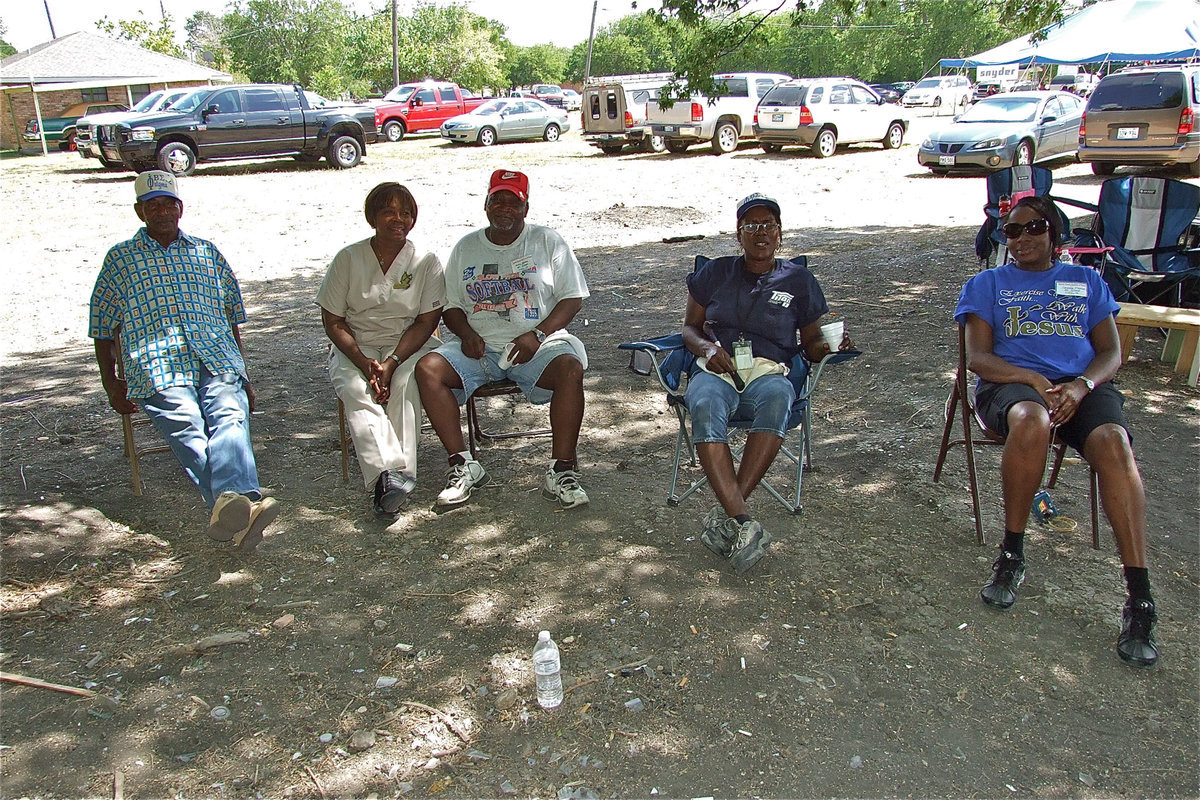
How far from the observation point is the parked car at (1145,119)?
13.6 metres

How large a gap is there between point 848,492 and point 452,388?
6.05ft

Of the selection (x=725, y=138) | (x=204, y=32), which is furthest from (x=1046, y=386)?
(x=204, y=32)

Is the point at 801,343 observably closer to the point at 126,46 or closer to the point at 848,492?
the point at 848,492

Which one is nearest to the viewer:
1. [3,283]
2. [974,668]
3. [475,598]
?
[974,668]

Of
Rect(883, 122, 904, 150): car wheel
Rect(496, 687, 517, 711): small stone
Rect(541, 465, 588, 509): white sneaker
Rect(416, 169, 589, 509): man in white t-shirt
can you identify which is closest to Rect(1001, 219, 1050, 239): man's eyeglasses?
Rect(416, 169, 589, 509): man in white t-shirt

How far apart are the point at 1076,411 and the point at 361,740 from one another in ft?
8.72

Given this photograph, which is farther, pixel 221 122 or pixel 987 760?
pixel 221 122

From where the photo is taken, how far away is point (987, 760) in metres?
2.39

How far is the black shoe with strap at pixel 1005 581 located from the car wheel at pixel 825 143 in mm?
16475

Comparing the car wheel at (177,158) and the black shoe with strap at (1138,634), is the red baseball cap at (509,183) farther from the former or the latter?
the car wheel at (177,158)

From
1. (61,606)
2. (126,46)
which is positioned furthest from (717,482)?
(126,46)

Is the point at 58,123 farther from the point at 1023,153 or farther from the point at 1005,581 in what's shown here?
the point at 1005,581

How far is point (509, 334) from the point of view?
4.26 m

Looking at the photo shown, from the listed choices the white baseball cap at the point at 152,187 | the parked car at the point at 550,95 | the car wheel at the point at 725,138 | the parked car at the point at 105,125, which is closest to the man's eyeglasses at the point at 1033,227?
the white baseball cap at the point at 152,187
